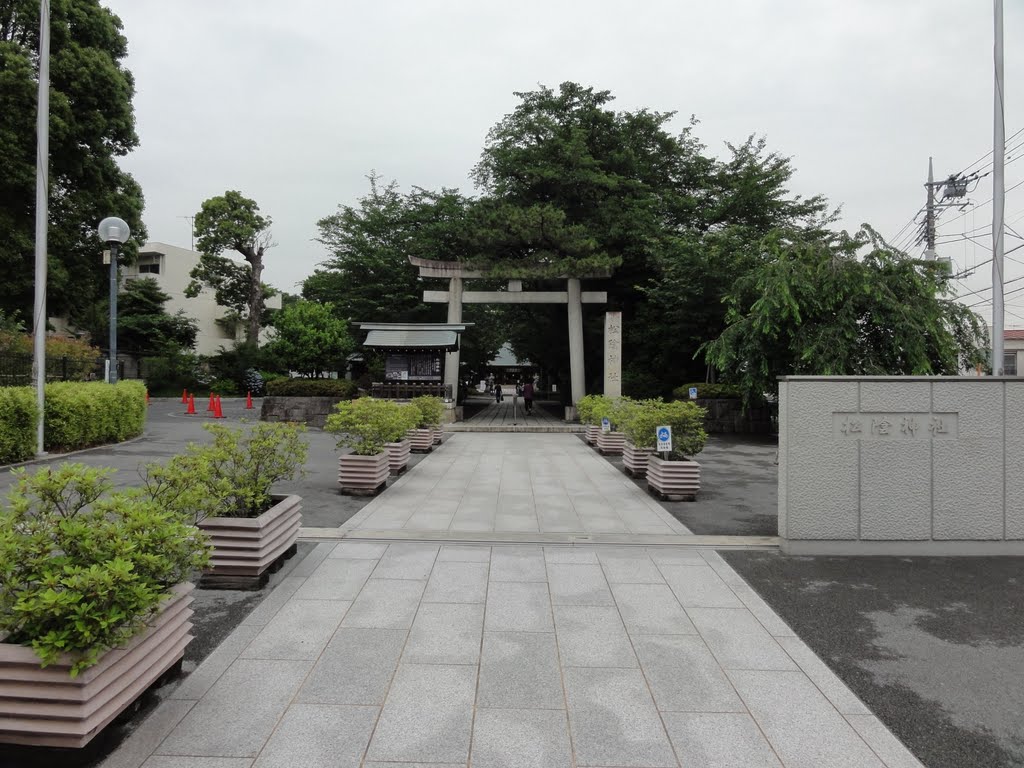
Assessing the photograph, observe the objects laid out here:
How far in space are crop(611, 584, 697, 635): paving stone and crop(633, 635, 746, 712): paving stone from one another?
11cm

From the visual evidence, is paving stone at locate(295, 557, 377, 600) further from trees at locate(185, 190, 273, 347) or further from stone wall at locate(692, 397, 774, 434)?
trees at locate(185, 190, 273, 347)

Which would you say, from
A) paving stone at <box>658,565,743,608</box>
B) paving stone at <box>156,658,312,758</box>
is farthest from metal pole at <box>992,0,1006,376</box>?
paving stone at <box>156,658,312,758</box>

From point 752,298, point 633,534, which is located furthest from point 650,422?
point 752,298

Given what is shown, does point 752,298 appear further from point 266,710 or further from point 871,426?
point 266,710

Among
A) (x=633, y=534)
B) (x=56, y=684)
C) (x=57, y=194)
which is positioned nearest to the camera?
(x=56, y=684)

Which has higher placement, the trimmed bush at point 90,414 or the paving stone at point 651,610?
the trimmed bush at point 90,414

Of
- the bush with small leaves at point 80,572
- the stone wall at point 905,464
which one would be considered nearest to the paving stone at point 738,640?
the stone wall at point 905,464

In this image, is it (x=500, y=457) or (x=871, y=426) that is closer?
(x=871, y=426)

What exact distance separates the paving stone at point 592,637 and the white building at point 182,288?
39.7 metres

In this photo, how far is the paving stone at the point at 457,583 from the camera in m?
4.54

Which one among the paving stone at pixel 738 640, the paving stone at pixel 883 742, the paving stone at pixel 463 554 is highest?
the paving stone at pixel 463 554

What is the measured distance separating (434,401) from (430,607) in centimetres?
987

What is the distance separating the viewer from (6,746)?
255 cm

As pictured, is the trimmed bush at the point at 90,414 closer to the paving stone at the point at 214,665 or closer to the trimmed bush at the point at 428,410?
the trimmed bush at the point at 428,410
